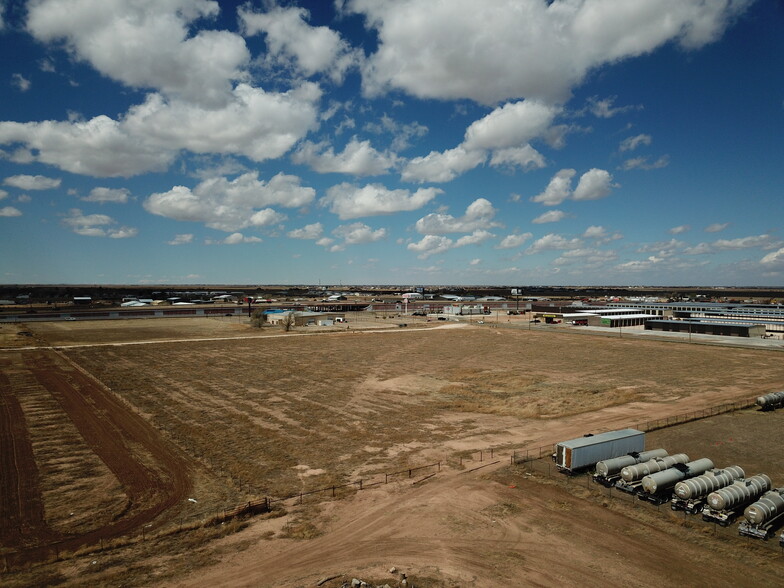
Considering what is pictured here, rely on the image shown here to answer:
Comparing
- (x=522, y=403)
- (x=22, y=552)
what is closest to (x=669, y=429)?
(x=522, y=403)

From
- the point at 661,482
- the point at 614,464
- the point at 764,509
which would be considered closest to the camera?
the point at 764,509

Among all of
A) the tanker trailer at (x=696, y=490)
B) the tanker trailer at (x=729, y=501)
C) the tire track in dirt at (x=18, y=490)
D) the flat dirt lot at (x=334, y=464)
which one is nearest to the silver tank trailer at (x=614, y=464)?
the flat dirt lot at (x=334, y=464)

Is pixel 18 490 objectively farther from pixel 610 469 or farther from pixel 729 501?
pixel 729 501

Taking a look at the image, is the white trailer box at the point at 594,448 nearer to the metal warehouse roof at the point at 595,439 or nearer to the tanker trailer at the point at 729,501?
the metal warehouse roof at the point at 595,439

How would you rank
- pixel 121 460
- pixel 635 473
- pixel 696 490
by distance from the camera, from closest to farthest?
1. pixel 696 490
2. pixel 635 473
3. pixel 121 460

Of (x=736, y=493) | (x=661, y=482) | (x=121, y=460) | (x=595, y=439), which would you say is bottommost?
(x=121, y=460)

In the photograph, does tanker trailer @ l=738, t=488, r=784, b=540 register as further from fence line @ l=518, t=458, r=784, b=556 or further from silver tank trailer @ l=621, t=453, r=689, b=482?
silver tank trailer @ l=621, t=453, r=689, b=482

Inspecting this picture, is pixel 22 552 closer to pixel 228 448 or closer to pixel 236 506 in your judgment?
pixel 236 506

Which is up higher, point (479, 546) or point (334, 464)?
point (334, 464)

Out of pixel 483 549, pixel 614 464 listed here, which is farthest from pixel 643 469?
pixel 483 549
